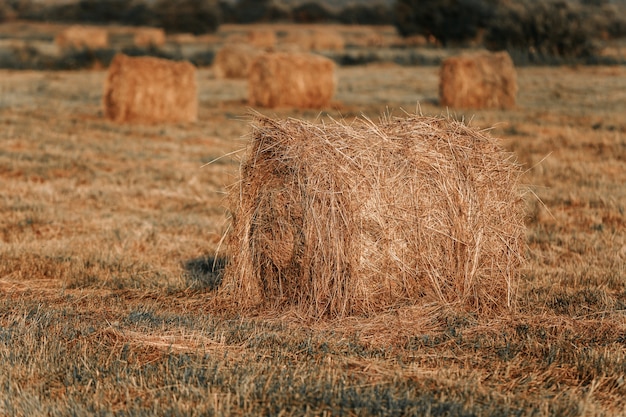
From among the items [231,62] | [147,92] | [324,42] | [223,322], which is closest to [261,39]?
[324,42]

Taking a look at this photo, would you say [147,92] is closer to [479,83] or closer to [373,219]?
[479,83]

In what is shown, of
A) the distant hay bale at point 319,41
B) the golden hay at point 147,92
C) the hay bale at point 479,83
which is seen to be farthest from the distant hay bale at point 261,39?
the golden hay at point 147,92

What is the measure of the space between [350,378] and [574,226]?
20.4ft

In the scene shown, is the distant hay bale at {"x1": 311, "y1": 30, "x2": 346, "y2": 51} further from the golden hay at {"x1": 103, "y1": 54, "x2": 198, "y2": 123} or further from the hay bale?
the golden hay at {"x1": 103, "y1": 54, "x2": 198, "y2": 123}

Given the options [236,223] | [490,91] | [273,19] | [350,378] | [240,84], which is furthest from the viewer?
[273,19]

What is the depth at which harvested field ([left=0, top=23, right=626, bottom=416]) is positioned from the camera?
460 centimetres

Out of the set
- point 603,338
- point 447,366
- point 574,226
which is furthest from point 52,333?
point 574,226

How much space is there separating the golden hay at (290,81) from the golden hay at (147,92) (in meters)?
3.20

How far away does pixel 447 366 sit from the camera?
17.0ft

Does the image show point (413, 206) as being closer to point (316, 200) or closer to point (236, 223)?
point (316, 200)

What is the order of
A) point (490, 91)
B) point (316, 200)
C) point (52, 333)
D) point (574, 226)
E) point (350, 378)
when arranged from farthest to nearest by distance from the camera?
1. point (490, 91)
2. point (574, 226)
3. point (316, 200)
4. point (52, 333)
5. point (350, 378)

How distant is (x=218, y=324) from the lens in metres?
6.21

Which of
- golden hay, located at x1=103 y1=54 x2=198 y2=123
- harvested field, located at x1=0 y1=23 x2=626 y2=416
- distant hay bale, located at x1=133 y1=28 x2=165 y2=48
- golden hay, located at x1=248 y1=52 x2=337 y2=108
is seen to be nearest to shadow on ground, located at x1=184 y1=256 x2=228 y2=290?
harvested field, located at x1=0 y1=23 x2=626 y2=416

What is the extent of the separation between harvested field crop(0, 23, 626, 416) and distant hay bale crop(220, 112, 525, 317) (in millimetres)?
204
